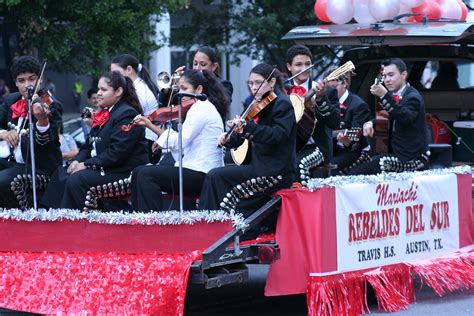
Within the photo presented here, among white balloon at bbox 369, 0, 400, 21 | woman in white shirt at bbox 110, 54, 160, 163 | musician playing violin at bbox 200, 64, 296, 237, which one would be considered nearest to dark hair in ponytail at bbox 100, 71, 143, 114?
woman in white shirt at bbox 110, 54, 160, 163

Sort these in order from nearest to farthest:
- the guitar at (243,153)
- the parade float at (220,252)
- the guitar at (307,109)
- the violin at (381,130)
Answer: the parade float at (220,252), the guitar at (243,153), the guitar at (307,109), the violin at (381,130)

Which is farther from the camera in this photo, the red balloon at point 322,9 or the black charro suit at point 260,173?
the red balloon at point 322,9

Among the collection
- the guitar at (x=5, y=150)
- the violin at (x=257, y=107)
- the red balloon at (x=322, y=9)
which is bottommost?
the guitar at (x=5, y=150)

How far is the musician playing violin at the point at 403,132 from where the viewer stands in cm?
1000

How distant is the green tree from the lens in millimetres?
17250

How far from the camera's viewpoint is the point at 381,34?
35.5ft

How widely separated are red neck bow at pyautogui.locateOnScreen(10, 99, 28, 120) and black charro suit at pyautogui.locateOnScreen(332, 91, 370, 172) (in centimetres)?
291

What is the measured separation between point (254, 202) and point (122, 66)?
7.32 feet

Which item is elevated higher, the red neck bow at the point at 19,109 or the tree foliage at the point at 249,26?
the red neck bow at the point at 19,109

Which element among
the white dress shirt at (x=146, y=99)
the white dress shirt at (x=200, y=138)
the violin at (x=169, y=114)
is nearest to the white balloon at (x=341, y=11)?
the white dress shirt at (x=146, y=99)

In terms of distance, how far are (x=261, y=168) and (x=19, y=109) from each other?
2393 mm

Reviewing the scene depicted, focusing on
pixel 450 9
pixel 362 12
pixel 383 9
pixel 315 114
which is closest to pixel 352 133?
pixel 315 114

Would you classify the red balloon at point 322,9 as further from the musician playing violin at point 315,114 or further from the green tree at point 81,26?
the green tree at point 81,26

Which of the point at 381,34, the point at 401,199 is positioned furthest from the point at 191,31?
the point at 401,199
